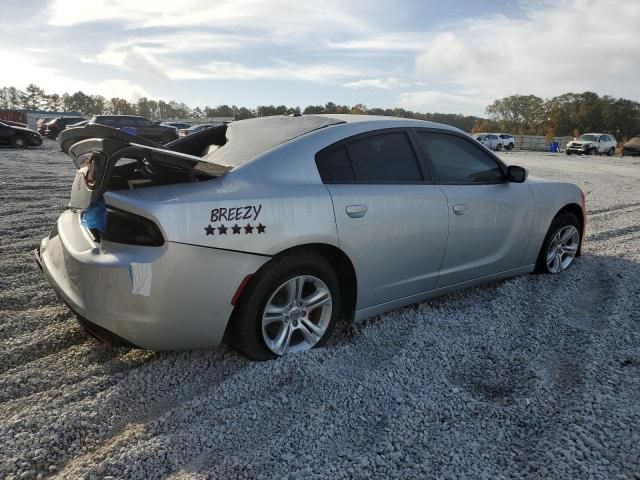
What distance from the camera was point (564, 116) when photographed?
92375 millimetres

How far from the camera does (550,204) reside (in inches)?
182

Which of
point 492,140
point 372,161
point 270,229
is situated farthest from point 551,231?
point 492,140

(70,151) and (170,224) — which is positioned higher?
(70,151)

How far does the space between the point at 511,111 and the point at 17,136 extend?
95869mm

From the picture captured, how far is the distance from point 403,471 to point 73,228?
234 cm

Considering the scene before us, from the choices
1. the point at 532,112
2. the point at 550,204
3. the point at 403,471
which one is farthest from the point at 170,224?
the point at 532,112

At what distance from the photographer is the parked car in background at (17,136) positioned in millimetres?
21609

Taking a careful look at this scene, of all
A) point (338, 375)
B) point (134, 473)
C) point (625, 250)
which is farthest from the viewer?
point (625, 250)

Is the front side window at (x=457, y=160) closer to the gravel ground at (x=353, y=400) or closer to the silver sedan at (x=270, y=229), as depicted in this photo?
the silver sedan at (x=270, y=229)

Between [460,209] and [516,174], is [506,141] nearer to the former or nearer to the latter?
[516,174]

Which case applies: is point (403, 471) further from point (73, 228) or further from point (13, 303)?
point (13, 303)

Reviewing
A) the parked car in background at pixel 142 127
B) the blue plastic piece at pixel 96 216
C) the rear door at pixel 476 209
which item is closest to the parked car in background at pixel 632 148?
the parked car in background at pixel 142 127

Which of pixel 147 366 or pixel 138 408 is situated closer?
pixel 138 408

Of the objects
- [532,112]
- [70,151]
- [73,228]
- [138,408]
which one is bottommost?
[138,408]
